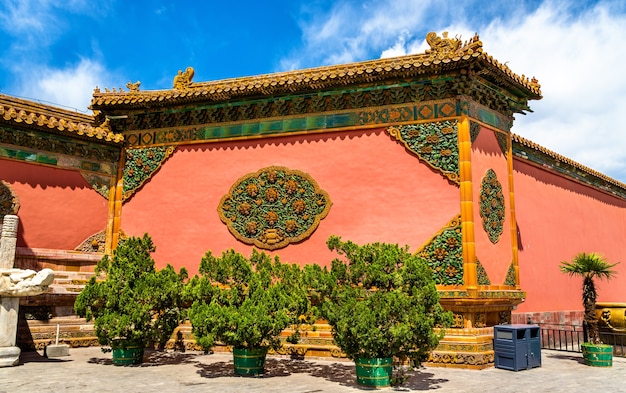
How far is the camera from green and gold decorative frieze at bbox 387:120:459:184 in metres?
10.2

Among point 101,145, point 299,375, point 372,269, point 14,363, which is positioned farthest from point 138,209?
point 372,269

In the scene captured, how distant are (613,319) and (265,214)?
299 inches

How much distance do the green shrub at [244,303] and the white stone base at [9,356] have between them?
9.59 ft


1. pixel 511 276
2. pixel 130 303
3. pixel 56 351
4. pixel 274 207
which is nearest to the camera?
pixel 130 303

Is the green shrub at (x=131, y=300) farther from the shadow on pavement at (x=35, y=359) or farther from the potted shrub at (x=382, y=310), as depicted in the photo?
the potted shrub at (x=382, y=310)

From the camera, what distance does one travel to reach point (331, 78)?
10.8 meters

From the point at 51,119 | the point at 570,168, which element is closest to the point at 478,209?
the point at 570,168

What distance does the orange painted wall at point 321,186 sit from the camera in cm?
1038

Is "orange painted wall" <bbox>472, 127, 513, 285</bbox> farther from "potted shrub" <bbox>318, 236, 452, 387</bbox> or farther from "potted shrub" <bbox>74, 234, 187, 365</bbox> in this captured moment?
"potted shrub" <bbox>74, 234, 187, 365</bbox>

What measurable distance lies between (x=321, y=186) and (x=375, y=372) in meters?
4.42

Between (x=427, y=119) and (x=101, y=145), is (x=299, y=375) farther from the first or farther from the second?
(x=101, y=145)

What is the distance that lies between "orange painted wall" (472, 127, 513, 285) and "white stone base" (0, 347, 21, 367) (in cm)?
786

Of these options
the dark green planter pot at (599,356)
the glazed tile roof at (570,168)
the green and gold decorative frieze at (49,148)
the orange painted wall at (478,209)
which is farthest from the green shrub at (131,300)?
the glazed tile roof at (570,168)

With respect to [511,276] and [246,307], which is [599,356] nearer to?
[511,276]
